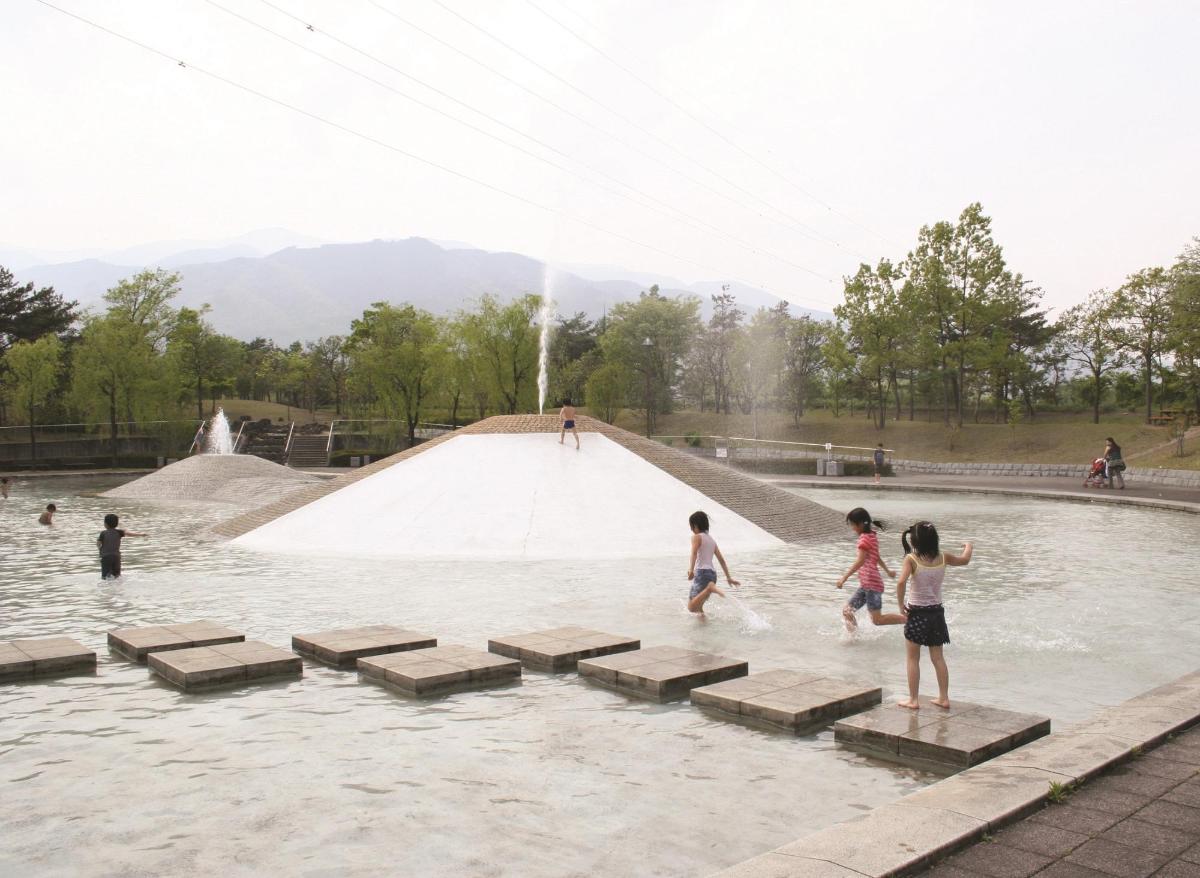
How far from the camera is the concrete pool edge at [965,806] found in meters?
4.24

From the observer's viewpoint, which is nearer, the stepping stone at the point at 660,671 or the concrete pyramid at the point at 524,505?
the stepping stone at the point at 660,671

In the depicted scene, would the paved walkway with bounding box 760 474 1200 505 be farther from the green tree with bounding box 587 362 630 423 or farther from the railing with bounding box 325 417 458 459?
the green tree with bounding box 587 362 630 423

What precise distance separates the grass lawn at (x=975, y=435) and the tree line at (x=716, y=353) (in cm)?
155

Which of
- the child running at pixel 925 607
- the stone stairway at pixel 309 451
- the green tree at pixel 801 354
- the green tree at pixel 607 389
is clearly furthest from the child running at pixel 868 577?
the green tree at pixel 607 389

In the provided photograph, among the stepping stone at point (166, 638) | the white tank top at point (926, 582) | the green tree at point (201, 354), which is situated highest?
the green tree at point (201, 354)

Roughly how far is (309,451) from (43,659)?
50.4m

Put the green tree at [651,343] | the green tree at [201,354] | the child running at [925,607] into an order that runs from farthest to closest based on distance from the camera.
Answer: the green tree at [651,343]
the green tree at [201,354]
the child running at [925,607]

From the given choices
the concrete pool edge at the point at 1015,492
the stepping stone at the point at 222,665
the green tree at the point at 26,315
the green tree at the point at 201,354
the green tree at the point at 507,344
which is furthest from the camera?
the green tree at the point at 201,354

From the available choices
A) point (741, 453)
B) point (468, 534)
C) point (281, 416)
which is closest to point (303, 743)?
point (468, 534)

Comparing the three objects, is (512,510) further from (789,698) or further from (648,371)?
(648,371)

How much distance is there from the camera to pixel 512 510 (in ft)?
61.7

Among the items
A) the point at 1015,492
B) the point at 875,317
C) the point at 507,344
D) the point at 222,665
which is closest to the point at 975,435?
the point at 875,317

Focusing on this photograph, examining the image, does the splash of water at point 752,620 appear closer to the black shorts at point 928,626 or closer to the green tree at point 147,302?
the black shorts at point 928,626

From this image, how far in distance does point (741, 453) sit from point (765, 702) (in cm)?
4002
